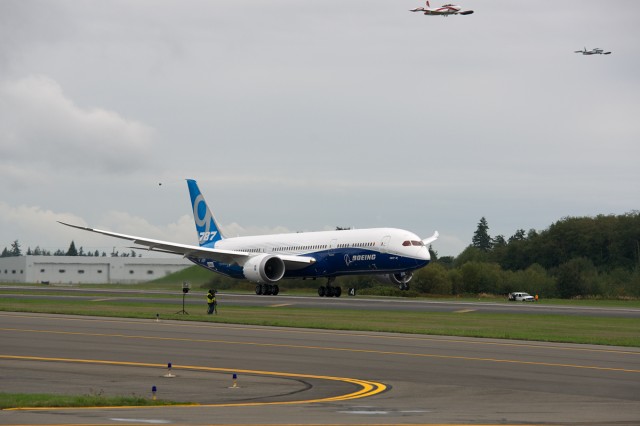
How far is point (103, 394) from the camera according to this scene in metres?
20.3

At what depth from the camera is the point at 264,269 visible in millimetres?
76250

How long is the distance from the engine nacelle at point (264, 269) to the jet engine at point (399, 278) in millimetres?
7542

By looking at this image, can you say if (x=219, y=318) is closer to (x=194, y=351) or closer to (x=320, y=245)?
(x=194, y=351)

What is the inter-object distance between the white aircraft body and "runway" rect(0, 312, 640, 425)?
3210 cm

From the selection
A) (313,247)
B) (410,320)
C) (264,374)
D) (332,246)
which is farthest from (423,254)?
(264,374)

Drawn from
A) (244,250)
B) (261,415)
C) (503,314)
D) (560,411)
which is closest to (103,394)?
(261,415)

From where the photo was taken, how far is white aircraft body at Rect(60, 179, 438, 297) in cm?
7056

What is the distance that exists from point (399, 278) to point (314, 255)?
667 cm

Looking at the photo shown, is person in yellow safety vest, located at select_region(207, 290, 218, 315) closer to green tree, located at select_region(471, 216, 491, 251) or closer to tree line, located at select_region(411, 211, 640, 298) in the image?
tree line, located at select_region(411, 211, 640, 298)

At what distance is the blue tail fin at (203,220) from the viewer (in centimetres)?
9056

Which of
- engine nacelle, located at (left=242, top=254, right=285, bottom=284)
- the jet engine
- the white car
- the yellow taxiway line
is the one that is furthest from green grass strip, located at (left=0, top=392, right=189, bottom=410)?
the white car

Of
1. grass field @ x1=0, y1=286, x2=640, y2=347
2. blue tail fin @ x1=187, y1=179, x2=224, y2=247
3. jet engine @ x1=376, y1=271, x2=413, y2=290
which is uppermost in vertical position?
blue tail fin @ x1=187, y1=179, x2=224, y2=247

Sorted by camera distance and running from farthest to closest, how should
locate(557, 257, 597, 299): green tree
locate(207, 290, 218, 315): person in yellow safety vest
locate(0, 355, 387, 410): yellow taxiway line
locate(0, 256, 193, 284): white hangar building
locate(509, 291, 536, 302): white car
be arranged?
1. locate(0, 256, 193, 284): white hangar building
2. locate(557, 257, 597, 299): green tree
3. locate(509, 291, 536, 302): white car
4. locate(207, 290, 218, 315): person in yellow safety vest
5. locate(0, 355, 387, 410): yellow taxiway line

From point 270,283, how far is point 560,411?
59.4m
